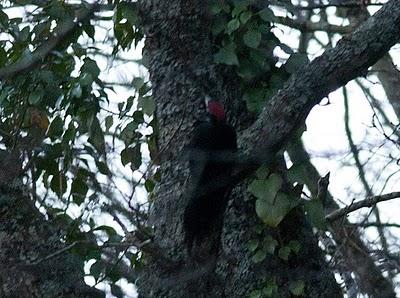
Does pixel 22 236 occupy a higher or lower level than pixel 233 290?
higher

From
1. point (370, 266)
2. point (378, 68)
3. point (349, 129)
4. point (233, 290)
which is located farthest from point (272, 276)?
point (378, 68)

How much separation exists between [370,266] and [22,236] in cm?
133

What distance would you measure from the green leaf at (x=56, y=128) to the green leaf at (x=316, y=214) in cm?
107

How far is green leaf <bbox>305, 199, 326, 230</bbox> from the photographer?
11.8 feet

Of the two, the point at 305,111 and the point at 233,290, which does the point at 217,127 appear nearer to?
the point at 305,111

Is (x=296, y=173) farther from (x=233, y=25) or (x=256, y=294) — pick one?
(x=233, y=25)

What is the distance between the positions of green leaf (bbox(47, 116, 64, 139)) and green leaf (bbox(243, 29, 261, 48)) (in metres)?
0.80

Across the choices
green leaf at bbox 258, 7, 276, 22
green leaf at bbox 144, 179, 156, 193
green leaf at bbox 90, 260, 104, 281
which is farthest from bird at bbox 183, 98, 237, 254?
green leaf at bbox 144, 179, 156, 193

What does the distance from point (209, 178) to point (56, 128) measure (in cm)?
99

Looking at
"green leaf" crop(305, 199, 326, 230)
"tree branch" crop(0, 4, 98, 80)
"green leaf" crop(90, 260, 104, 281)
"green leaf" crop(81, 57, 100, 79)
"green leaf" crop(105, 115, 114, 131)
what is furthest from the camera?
"green leaf" crop(105, 115, 114, 131)

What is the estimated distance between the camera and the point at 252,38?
383 cm

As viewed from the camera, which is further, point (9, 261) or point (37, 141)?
point (37, 141)

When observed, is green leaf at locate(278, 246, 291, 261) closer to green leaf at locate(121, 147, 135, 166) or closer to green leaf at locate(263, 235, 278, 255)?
green leaf at locate(263, 235, 278, 255)

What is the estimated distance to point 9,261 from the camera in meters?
3.65
